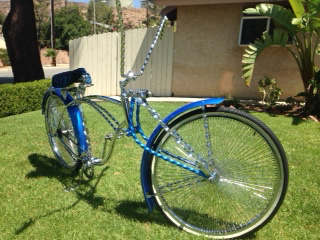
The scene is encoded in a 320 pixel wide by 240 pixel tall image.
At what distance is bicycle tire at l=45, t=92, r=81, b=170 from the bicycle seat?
248 mm

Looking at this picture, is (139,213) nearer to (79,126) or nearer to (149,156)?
(149,156)

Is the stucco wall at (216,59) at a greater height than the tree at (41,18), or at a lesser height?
lesser

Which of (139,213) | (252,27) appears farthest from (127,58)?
→ (139,213)

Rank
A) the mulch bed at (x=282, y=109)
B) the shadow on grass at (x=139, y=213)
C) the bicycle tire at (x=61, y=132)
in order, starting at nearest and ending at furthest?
the shadow on grass at (x=139, y=213)
the bicycle tire at (x=61, y=132)
the mulch bed at (x=282, y=109)

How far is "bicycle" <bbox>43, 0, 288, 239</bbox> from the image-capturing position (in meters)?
2.20

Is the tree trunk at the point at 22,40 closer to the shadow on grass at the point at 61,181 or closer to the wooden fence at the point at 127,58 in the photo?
the wooden fence at the point at 127,58

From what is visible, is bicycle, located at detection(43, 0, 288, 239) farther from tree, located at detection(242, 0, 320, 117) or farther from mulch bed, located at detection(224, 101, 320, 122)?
mulch bed, located at detection(224, 101, 320, 122)

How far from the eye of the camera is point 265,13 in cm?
626

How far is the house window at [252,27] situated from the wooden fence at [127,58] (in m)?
2.13

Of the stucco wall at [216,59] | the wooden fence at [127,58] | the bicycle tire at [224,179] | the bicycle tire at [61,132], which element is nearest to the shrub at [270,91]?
the stucco wall at [216,59]

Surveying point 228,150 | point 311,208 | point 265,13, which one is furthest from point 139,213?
point 265,13

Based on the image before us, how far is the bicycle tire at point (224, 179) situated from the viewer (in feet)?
7.20

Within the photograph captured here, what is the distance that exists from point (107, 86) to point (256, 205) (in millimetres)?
8508

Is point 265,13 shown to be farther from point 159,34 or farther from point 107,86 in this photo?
point 107,86
